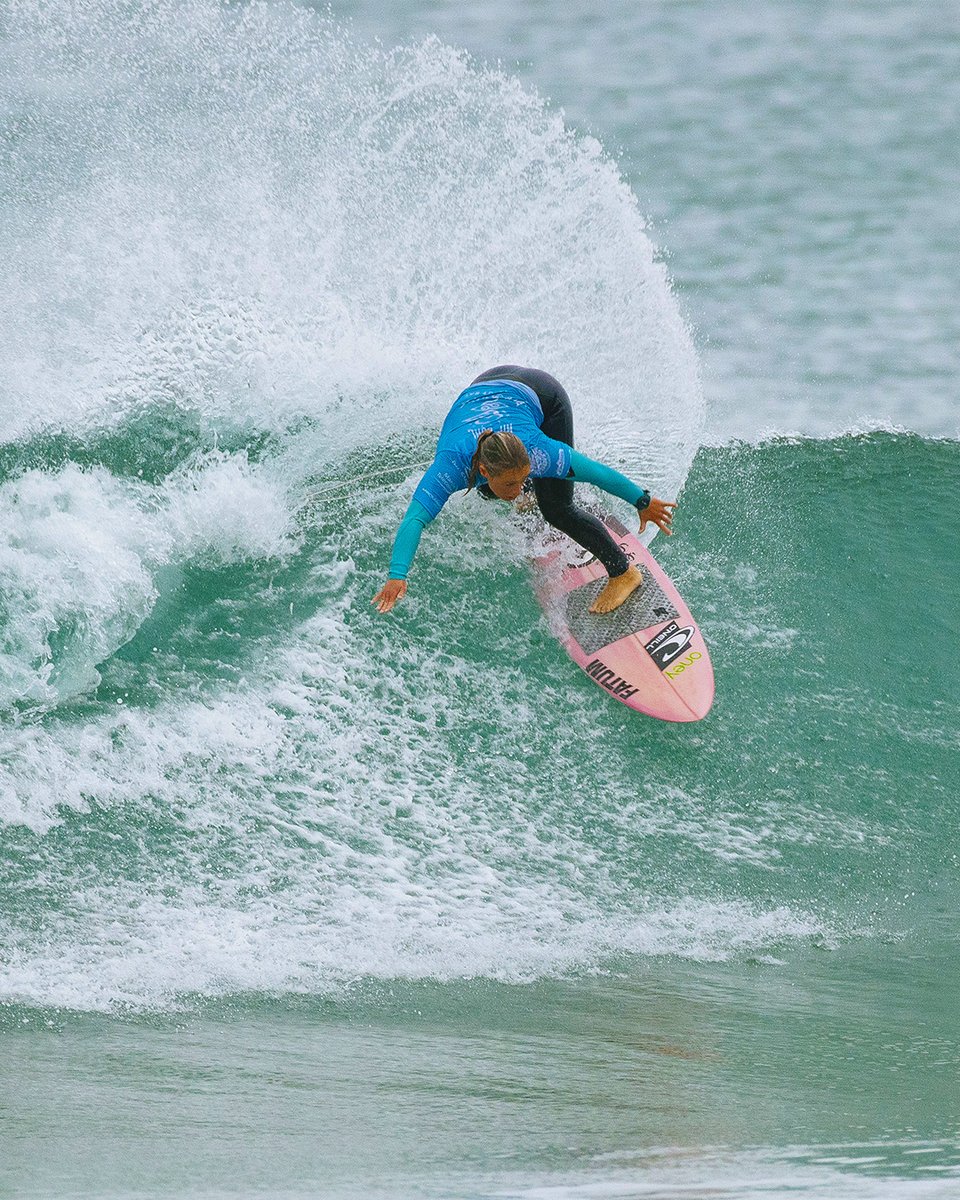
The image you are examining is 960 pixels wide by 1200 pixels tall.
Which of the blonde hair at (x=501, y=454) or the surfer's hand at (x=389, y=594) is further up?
the blonde hair at (x=501, y=454)

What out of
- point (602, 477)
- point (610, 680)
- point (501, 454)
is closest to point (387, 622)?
point (610, 680)

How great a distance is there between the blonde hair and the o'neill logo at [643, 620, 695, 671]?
1.20 m

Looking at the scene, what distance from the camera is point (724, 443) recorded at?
6.79m

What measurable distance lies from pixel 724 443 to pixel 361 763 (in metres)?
2.93

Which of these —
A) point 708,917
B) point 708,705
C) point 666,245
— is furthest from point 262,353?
point 666,245

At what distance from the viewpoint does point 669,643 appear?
5.33m

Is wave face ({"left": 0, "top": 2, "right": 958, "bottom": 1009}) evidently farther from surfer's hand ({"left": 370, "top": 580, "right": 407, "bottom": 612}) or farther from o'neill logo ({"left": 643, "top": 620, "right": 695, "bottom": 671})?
surfer's hand ({"left": 370, "top": 580, "right": 407, "bottom": 612})

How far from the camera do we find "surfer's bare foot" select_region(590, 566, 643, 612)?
539 cm

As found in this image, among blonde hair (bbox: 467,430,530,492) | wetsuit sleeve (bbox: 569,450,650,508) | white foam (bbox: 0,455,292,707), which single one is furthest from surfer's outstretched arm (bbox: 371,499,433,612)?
white foam (bbox: 0,455,292,707)

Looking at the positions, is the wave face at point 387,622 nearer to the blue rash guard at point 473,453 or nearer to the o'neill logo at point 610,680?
the o'neill logo at point 610,680

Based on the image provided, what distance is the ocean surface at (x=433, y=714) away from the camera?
134 inches

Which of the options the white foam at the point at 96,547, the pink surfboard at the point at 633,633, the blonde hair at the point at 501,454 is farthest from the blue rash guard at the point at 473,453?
the white foam at the point at 96,547

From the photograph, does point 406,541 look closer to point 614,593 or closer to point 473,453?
point 473,453

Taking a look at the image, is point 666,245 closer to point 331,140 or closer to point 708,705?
point 331,140
